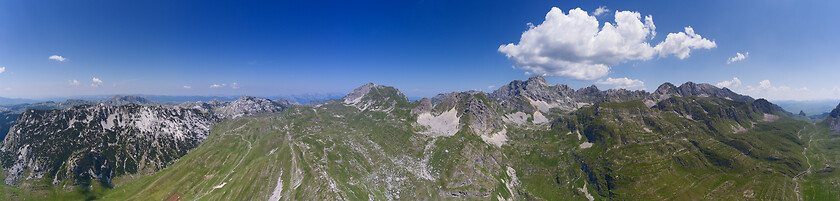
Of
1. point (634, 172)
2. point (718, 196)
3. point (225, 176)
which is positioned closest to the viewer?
point (718, 196)

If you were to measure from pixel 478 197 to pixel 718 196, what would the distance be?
140095mm

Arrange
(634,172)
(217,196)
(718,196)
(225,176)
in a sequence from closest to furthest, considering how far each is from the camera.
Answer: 1. (718,196)
2. (217,196)
3. (634,172)
4. (225,176)

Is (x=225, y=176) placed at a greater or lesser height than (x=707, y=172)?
lesser

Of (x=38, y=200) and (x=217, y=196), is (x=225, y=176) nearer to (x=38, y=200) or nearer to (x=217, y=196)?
(x=217, y=196)

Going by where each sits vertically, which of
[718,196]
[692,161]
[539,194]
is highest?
[692,161]

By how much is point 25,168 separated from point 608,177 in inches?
16080

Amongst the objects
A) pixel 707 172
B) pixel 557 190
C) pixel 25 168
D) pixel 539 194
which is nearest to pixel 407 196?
pixel 539 194

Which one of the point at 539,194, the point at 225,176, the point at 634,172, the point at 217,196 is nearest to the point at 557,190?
the point at 539,194

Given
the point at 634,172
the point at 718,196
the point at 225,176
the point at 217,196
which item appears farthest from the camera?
the point at 225,176

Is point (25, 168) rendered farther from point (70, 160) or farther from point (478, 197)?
point (478, 197)

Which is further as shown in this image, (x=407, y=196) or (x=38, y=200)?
(x=407, y=196)

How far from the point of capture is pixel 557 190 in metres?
192

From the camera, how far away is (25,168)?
178 meters

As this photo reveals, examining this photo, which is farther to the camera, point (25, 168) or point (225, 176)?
point (225, 176)
